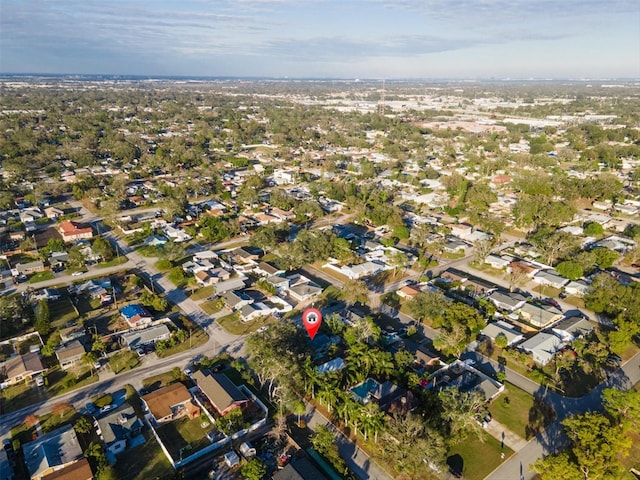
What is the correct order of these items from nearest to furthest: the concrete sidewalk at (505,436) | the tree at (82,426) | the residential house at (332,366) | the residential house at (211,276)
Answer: the tree at (82,426), the concrete sidewalk at (505,436), the residential house at (332,366), the residential house at (211,276)

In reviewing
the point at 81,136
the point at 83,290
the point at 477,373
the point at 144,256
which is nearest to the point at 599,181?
the point at 477,373

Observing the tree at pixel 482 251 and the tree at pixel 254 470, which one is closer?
the tree at pixel 254 470

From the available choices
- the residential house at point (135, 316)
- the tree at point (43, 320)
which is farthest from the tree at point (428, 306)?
the tree at point (43, 320)

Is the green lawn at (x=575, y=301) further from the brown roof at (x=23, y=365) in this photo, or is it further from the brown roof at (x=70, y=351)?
the brown roof at (x=23, y=365)

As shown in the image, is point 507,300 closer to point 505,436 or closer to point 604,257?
point 604,257

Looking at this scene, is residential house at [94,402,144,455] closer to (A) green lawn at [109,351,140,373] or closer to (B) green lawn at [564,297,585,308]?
(A) green lawn at [109,351,140,373]

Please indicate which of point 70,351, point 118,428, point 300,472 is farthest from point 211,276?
point 300,472

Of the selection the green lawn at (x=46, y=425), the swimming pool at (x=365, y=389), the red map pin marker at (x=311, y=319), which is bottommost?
the green lawn at (x=46, y=425)
